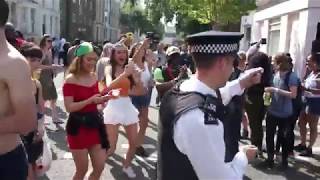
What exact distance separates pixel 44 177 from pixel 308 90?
162 inches

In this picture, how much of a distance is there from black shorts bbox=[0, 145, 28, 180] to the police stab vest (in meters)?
1.05

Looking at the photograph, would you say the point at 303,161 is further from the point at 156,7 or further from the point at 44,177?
the point at 156,7

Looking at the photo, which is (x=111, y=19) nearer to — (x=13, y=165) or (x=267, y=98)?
(x=267, y=98)

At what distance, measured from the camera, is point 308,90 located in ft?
23.1

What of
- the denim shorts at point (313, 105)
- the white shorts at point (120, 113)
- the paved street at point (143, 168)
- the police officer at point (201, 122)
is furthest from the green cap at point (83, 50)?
the denim shorts at point (313, 105)

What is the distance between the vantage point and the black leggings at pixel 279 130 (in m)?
6.59

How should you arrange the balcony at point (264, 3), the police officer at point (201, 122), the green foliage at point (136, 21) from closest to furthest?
the police officer at point (201, 122) → the balcony at point (264, 3) → the green foliage at point (136, 21)

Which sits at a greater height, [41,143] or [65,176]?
[41,143]

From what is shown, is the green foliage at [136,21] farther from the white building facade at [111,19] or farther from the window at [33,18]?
the window at [33,18]

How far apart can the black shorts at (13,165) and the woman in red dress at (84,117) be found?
147cm

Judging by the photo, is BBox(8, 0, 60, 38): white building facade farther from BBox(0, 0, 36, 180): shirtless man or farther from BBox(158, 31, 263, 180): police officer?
BBox(158, 31, 263, 180): police officer

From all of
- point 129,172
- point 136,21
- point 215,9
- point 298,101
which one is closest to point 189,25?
point 215,9

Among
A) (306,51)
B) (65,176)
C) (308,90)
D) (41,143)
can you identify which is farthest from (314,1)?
(41,143)

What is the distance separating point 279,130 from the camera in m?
6.70
